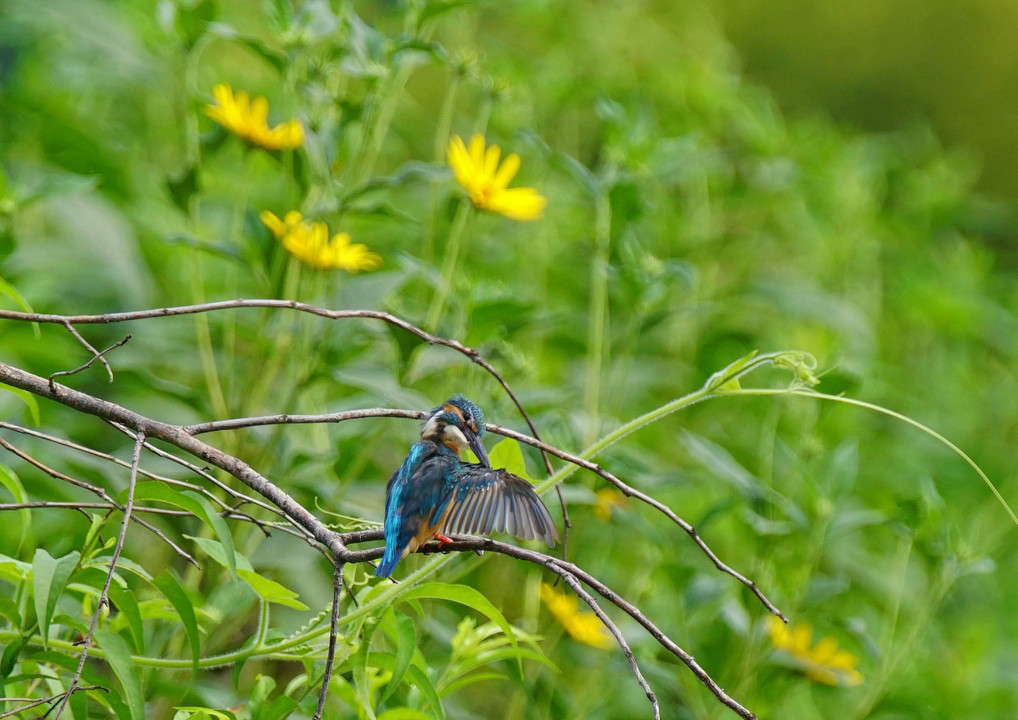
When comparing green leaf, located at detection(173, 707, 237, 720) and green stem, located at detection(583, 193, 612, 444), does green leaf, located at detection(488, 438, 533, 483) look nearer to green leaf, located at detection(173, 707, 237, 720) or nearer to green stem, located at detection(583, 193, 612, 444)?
green leaf, located at detection(173, 707, 237, 720)

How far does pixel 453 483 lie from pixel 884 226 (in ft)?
6.89

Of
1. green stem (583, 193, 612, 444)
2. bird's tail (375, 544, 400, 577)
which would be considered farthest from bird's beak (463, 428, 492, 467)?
green stem (583, 193, 612, 444)

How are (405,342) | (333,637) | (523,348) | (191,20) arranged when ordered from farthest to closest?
(523,348) < (191,20) < (405,342) < (333,637)

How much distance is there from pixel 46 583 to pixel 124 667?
72 millimetres

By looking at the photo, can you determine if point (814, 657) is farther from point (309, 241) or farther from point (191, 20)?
point (191, 20)

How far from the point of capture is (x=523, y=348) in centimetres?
174

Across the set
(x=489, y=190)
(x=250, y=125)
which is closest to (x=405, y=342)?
(x=489, y=190)

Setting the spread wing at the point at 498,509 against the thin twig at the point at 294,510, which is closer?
the thin twig at the point at 294,510

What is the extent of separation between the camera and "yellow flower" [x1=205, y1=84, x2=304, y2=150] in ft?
3.99

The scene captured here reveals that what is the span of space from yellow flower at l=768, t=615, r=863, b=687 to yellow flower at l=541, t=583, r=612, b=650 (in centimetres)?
20

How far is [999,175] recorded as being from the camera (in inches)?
139

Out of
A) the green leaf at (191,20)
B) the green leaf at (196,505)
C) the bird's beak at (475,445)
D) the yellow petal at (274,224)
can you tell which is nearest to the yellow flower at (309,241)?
the yellow petal at (274,224)

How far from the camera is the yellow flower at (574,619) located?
1287mm

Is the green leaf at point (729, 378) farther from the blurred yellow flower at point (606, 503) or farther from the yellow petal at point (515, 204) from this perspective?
the yellow petal at point (515, 204)
